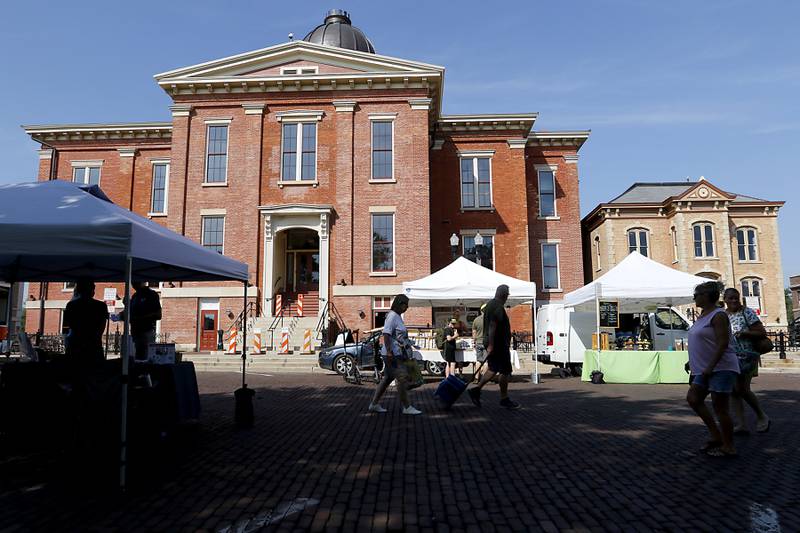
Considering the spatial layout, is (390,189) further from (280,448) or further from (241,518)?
(241,518)

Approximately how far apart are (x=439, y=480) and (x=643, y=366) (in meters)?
10.2

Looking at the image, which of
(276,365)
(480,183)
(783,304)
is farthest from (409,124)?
(783,304)

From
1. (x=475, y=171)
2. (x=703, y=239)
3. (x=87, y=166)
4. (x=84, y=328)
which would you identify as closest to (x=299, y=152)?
(x=475, y=171)

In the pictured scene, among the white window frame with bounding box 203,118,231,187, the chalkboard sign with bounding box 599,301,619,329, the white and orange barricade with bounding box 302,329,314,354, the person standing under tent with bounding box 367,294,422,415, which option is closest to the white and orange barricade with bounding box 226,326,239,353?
the white and orange barricade with bounding box 302,329,314,354

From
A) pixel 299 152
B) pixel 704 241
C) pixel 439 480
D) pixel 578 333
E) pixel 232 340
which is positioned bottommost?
pixel 439 480

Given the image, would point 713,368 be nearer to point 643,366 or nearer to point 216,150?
point 643,366

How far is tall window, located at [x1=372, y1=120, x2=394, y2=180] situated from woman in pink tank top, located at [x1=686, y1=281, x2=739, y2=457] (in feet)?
65.7

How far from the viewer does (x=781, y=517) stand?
392 centimetres

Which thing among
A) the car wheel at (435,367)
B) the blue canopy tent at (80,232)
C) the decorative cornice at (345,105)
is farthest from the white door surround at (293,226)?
the blue canopy tent at (80,232)

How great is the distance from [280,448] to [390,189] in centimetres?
1952

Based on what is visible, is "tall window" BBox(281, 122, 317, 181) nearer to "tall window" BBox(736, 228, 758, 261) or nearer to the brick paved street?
the brick paved street

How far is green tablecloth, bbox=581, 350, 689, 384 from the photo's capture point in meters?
13.3

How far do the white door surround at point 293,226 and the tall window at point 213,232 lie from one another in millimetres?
2147

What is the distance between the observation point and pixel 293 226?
2458 centimetres
